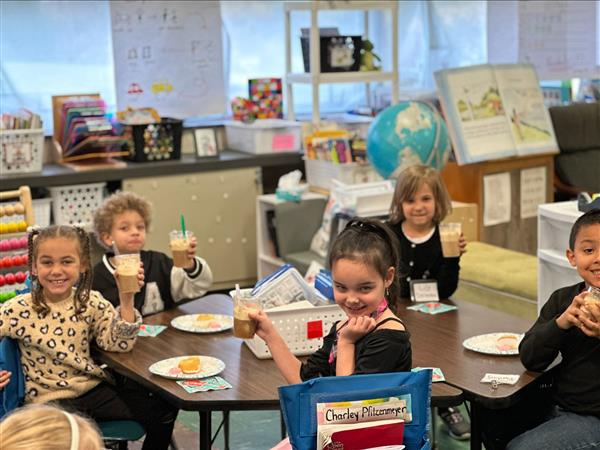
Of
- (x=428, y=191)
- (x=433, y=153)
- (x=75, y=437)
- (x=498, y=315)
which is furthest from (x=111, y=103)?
(x=75, y=437)

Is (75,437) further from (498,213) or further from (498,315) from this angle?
(498,213)

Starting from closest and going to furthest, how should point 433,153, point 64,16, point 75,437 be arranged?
point 75,437 → point 433,153 → point 64,16

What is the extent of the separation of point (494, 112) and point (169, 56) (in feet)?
7.11

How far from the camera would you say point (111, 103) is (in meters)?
6.96

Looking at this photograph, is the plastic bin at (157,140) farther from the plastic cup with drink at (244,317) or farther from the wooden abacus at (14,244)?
the plastic cup with drink at (244,317)

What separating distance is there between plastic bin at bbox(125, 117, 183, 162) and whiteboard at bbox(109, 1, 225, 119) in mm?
406

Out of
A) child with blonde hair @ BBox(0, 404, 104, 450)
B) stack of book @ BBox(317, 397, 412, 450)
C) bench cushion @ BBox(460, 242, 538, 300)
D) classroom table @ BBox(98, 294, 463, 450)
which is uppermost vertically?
child with blonde hair @ BBox(0, 404, 104, 450)

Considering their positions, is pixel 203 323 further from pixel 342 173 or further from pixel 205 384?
pixel 342 173

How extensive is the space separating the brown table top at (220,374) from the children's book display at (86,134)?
8.55 ft

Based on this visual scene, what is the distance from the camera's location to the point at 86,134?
6.25m

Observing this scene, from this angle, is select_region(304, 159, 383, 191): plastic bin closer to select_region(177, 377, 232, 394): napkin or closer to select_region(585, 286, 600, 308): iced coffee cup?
select_region(177, 377, 232, 394): napkin

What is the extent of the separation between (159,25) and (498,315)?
12.8 feet

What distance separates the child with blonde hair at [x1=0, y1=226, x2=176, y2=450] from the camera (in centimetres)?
329

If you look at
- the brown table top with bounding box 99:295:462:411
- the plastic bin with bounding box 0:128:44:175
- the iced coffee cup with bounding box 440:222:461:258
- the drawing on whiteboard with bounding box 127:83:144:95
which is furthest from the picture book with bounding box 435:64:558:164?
the brown table top with bounding box 99:295:462:411
